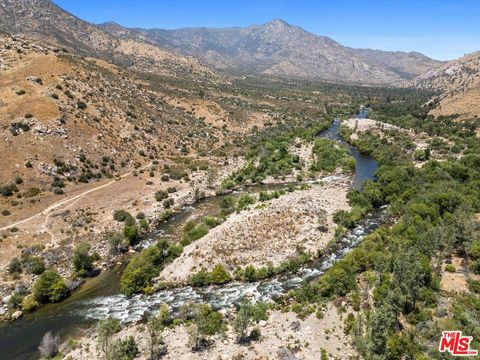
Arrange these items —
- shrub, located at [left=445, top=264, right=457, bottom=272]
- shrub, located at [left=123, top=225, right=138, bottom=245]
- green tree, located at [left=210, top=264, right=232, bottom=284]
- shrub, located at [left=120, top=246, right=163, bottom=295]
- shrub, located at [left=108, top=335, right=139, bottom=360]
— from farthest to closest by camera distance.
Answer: shrub, located at [left=123, top=225, right=138, bottom=245] < green tree, located at [left=210, top=264, right=232, bottom=284] < shrub, located at [left=120, top=246, right=163, bottom=295] < shrub, located at [left=445, top=264, right=457, bottom=272] < shrub, located at [left=108, top=335, right=139, bottom=360]

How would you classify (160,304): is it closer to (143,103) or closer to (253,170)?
(253,170)

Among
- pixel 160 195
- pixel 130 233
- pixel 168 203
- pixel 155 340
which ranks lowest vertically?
pixel 155 340

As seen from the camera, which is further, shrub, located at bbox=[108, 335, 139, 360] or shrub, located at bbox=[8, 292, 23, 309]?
shrub, located at bbox=[8, 292, 23, 309]

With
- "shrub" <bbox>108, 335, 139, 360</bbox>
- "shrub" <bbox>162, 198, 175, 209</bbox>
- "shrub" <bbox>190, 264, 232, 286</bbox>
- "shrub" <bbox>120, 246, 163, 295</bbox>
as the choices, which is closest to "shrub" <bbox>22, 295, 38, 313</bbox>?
"shrub" <bbox>120, 246, 163, 295</bbox>

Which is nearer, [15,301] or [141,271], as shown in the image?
[15,301]

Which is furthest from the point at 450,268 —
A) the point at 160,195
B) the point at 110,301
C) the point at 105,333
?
the point at 160,195

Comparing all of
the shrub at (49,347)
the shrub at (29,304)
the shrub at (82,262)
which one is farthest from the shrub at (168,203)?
the shrub at (49,347)

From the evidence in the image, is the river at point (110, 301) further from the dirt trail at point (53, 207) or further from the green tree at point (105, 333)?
the dirt trail at point (53, 207)

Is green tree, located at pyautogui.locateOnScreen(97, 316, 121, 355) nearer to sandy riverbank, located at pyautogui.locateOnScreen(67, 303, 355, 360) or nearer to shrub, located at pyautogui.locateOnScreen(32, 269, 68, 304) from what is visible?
sandy riverbank, located at pyautogui.locateOnScreen(67, 303, 355, 360)

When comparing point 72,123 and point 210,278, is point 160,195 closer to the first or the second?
point 210,278
